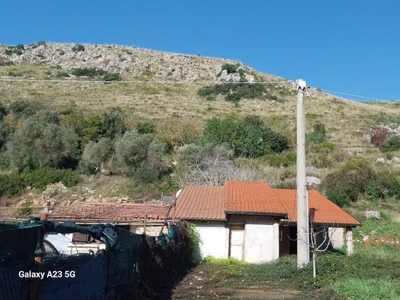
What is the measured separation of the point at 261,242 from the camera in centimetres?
1889

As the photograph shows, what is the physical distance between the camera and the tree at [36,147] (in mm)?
34625

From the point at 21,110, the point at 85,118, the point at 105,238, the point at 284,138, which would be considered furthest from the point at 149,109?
the point at 105,238

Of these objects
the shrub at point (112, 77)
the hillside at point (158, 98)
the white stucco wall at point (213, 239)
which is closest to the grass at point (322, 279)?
the white stucco wall at point (213, 239)

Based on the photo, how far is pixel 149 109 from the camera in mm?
53250

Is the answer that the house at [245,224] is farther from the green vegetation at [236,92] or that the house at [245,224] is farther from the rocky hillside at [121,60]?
the rocky hillside at [121,60]

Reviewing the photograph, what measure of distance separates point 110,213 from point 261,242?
702 centimetres

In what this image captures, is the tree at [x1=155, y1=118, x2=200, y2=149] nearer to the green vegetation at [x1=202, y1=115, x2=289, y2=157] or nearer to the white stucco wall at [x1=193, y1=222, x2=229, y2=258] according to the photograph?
the green vegetation at [x1=202, y1=115, x2=289, y2=157]

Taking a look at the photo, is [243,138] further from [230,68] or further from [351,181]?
[230,68]

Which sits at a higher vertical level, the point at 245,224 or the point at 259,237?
the point at 245,224

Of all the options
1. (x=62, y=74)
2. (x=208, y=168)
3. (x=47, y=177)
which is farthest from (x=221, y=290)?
(x=62, y=74)

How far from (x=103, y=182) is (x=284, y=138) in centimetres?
1914

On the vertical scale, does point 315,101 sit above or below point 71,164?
above

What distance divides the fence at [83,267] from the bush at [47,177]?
72.9ft

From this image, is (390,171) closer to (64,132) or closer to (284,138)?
(284,138)
